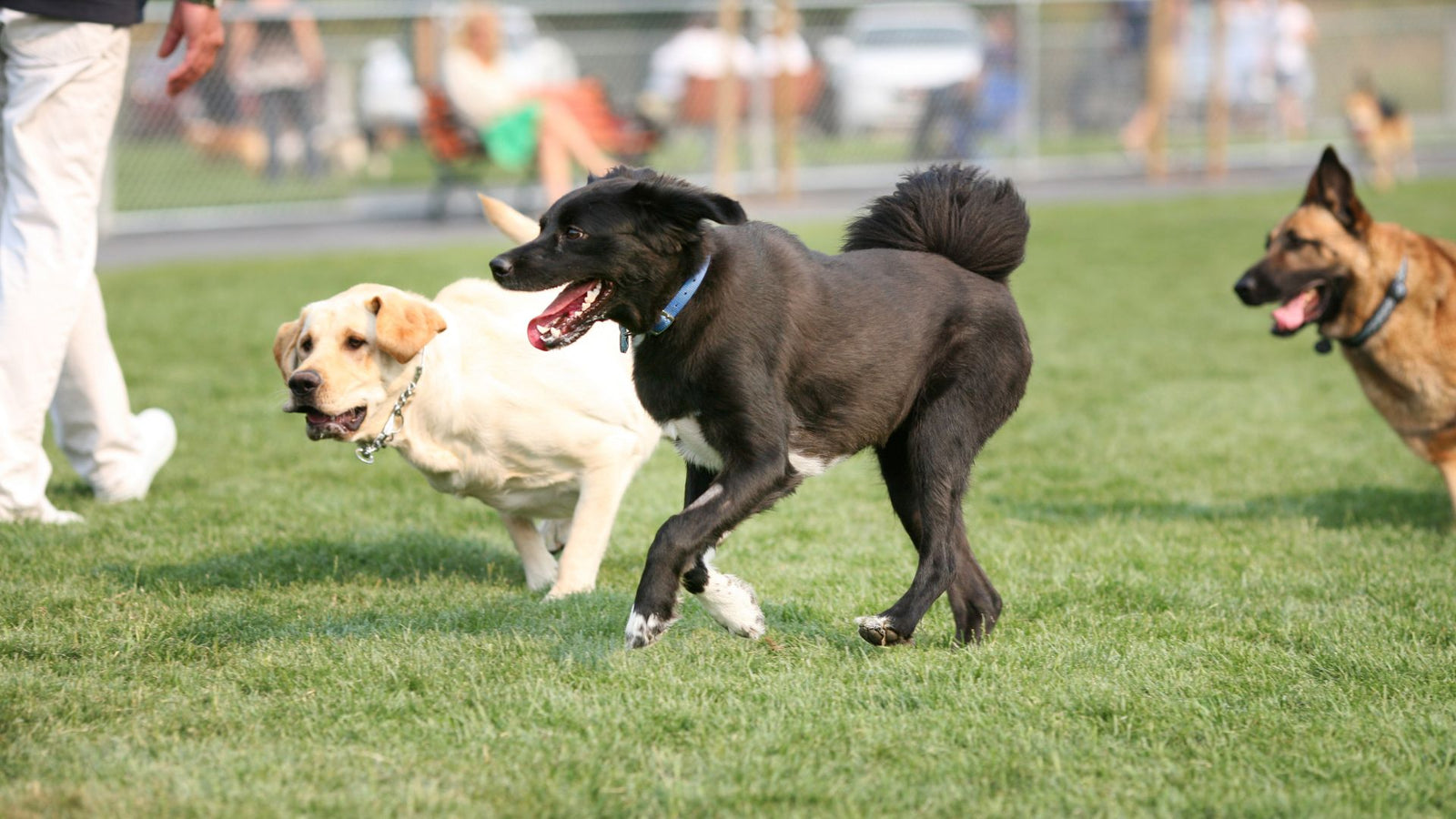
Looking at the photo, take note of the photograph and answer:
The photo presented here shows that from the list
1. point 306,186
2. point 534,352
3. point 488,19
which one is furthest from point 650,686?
point 306,186

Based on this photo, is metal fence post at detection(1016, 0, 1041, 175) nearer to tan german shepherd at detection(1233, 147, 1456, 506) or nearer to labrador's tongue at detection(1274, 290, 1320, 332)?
tan german shepherd at detection(1233, 147, 1456, 506)

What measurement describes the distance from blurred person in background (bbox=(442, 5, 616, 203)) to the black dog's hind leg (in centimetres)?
1050

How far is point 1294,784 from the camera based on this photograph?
9.78ft

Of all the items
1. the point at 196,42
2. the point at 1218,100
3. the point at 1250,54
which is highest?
the point at 196,42

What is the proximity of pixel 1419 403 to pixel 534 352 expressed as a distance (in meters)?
3.42

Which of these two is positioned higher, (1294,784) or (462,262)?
(1294,784)

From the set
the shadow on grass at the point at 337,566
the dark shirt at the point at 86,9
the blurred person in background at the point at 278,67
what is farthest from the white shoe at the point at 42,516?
the blurred person in background at the point at 278,67

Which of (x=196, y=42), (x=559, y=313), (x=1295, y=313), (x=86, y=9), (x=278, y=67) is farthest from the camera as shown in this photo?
(x=278, y=67)

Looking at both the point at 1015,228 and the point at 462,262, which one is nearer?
the point at 1015,228

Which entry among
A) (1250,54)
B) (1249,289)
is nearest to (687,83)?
(1250,54)

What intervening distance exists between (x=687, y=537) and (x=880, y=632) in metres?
0.69

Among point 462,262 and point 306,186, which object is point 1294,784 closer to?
point 462,262

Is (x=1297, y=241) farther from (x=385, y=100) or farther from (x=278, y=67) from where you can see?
(x=385, y=100)

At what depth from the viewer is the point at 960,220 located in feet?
13.3
